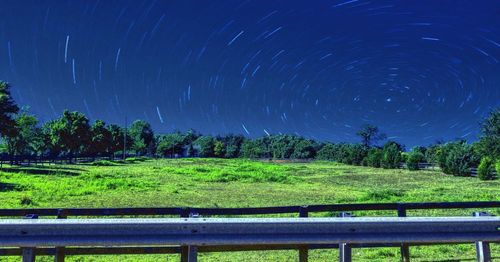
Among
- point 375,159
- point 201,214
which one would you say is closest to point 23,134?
point 375,159

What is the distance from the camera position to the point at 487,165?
55.7 metres

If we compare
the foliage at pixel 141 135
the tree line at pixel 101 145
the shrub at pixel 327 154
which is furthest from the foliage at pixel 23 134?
the shrub at pixel 327 154

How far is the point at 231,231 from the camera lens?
4.75 metres

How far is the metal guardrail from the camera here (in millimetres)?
4570

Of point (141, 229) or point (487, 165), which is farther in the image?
point (487, 165)

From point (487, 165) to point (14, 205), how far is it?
5253cm

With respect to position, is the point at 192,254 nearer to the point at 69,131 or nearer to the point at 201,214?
the point at 201,214

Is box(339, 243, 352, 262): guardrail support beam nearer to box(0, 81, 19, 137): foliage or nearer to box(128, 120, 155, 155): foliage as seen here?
box(0, 81, 19, 137): foliage

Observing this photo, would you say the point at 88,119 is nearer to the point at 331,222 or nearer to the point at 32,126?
the point at 32,126

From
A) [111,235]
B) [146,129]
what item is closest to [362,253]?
[111,235]

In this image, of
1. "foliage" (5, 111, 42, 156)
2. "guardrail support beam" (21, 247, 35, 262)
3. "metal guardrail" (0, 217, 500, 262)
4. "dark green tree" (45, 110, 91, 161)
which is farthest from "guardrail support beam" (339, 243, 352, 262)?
"dark green tree" (45, 110, 91, 161)

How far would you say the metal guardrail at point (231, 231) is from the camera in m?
4.57

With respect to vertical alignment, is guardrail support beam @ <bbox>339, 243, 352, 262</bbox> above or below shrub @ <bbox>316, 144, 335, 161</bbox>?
below

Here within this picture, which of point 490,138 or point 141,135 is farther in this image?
point 141,135
